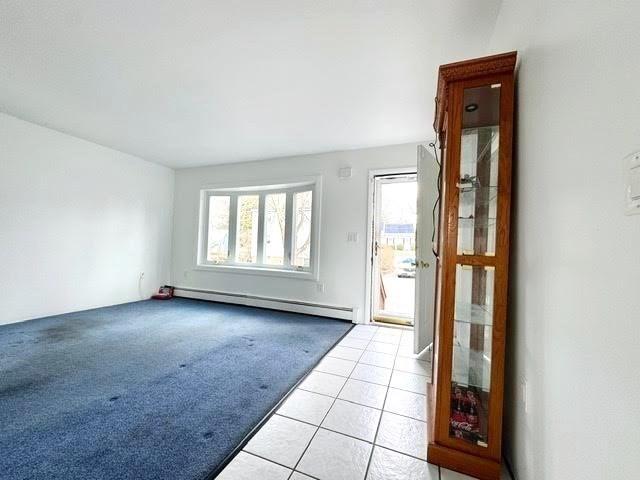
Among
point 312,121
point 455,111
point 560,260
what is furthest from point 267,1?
point 560,260

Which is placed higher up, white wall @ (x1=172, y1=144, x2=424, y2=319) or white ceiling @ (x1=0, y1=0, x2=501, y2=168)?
white ceiling @ (x1=0, y1=0, x2=501, y2=168)

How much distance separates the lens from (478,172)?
140 centimetres

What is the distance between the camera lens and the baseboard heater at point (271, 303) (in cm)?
369

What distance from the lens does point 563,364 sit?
2.67ft

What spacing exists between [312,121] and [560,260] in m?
2.64

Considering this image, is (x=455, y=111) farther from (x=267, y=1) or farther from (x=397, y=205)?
(x=397, y=205)

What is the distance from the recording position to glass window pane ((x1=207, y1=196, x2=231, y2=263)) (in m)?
4.80

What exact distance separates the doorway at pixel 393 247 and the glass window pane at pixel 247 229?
213 centimetres

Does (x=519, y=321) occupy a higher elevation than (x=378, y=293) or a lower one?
higher

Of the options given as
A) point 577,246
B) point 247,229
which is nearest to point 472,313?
point 577,246

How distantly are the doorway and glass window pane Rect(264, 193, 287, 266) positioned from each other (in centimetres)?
157

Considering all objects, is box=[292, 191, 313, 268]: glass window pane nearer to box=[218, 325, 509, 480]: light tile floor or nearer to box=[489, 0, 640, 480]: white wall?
box=[218, 325, 509, 480]: light tile floor

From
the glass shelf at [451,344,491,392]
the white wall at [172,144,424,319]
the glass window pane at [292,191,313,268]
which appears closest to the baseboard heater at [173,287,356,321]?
the white wall at [172,144,424,319]

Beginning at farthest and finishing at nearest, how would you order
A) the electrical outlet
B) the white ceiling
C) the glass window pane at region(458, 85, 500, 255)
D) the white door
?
the white door, the white ceiling, the glass window pane at region(458, 85, 500, 255), the electrical outlet
